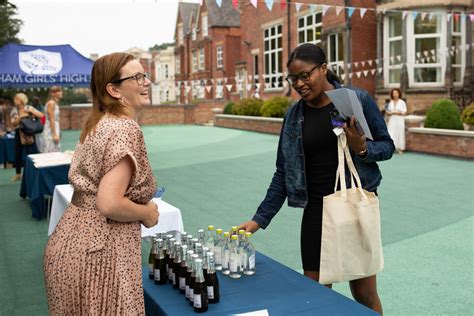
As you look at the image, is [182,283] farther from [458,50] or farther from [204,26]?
[204,26]

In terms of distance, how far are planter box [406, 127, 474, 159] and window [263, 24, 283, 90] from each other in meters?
15.6

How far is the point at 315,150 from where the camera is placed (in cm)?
321

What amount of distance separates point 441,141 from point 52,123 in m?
9.80

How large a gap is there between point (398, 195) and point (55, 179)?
574 cm

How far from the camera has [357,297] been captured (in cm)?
328

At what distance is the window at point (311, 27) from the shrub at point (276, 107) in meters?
3.57

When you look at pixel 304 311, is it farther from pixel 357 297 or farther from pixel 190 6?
pixel 190 6

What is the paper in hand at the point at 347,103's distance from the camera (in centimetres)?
273

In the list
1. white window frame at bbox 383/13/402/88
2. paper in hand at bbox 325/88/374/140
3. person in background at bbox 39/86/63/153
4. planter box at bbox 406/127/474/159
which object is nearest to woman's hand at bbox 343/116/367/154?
paper in hand at bbox 325/88/374/140

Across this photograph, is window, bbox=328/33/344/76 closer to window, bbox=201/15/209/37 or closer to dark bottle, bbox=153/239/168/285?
dark bottle, bbox=153/239/168/285

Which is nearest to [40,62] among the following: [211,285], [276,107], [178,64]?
[211,285]

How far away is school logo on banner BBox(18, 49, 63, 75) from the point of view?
13.3m

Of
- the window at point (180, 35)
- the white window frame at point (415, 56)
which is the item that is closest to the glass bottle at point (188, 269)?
the white window frame at point (415, 56)

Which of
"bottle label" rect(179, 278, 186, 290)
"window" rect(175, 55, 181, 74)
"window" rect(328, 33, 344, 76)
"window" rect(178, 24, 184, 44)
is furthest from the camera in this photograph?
"window" rect(175, 55, 181, 74)
